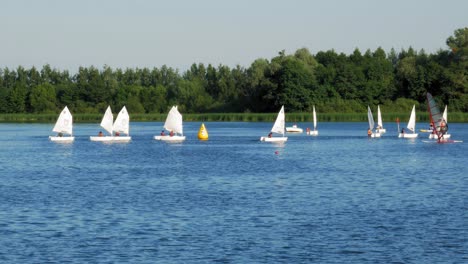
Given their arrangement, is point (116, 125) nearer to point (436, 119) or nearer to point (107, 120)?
point (107, 120)

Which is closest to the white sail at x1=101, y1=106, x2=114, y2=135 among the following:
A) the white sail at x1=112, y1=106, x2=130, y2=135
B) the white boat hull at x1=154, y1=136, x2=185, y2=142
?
the white sail at x1=112, y1=106, x2=130, y2=135

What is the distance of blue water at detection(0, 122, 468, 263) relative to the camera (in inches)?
1079

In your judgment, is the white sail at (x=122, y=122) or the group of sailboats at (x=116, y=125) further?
the white sail at (x=122, y=122)

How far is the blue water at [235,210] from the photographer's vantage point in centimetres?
2741

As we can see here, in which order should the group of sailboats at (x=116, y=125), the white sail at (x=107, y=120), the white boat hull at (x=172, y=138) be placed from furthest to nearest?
the white sail at (x=107, y=120), the white boat hull at (x=172, y=138), the group of sailboats at (x=116, y=125)

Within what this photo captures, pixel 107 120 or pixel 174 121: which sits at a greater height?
pixel 107 120

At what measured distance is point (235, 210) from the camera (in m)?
36.7

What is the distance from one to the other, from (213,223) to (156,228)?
2.46 meters

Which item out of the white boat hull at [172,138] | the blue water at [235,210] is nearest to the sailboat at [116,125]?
the white boat hull at [172,138]

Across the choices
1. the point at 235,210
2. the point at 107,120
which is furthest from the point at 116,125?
the point at 235,210

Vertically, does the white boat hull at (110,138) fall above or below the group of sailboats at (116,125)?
below

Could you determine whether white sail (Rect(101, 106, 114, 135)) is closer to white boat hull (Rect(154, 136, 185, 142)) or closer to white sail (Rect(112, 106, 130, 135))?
white sail (Rect(112, 106, 130, 135))

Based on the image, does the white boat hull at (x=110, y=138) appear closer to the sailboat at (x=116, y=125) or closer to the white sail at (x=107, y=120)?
the sailboat at (x=116, y=125)

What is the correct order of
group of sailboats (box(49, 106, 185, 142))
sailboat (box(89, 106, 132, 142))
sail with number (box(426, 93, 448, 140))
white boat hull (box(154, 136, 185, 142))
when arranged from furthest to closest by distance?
sailboat (box(89, 106, 132, 142)) → white boat hull (box(154, 136, 185, 142)) → group of sailboats (box(49, 106, 185, 142)) → sail with number (box(426, 93, 448, 140))
